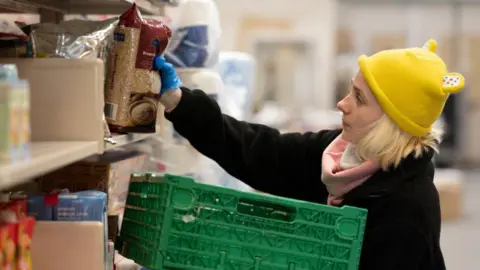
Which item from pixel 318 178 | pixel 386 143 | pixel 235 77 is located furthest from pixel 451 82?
pixel 235 77

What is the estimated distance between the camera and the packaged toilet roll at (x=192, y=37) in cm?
266

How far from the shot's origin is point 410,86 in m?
1.94

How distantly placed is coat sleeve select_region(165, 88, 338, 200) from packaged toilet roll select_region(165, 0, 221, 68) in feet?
1.56

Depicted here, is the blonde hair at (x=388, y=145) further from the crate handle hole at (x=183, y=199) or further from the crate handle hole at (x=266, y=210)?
the crate handle hole at (x=183, y=199)

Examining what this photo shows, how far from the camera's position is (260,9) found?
8.98 meters

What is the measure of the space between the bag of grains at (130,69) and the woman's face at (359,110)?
58cm

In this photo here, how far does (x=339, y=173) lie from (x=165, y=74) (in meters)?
0.59

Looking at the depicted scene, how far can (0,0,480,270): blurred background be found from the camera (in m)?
6.27

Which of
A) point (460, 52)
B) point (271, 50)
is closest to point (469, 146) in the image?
point (460, 52)

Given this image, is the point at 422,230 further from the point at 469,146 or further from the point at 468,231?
the point at 469,146

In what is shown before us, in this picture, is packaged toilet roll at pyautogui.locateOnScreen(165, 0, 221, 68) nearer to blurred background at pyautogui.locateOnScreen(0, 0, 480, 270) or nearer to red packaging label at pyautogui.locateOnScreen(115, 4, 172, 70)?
blurred background at pyautogui.locateOnScreen(0, 0, 480, 270)

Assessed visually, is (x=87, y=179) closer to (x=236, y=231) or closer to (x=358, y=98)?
(x=236, y=231)

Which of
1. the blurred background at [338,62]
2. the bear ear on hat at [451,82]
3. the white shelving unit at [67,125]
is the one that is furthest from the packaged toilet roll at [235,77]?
the white shelving unit at [67,125]

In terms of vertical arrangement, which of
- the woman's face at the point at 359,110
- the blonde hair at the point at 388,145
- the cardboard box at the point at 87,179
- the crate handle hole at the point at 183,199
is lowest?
the cardboard box at the point at 87,179
